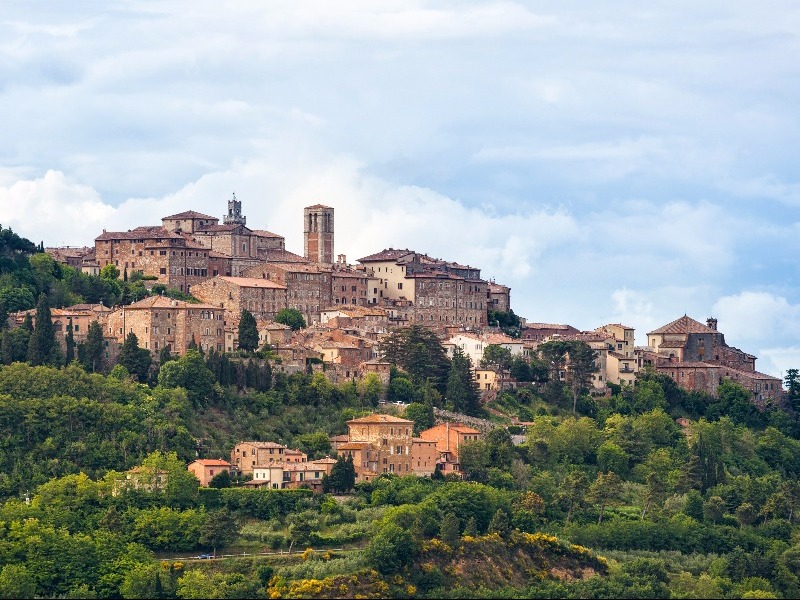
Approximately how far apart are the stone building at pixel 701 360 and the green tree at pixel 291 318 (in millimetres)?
19547

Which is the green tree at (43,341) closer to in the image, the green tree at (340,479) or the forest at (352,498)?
the forest at (352,498)

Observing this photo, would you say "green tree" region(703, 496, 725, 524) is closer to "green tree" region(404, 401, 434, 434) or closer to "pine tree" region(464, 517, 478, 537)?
"pine tree" region(464, 517, 478, 537)

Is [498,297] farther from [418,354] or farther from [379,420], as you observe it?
[379,420]

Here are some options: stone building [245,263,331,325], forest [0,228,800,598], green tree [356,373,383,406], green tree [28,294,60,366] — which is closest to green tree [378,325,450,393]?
forest [0,228,800,598]

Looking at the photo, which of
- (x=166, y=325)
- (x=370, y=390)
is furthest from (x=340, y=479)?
(x=166, y=325)

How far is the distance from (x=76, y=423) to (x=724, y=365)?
4452cm

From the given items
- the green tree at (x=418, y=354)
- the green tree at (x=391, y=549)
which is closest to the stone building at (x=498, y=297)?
the green tree at (x=418, y=354)

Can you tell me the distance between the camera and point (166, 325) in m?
101

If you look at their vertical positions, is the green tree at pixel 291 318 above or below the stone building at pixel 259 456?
above

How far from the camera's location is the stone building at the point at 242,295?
110 meters

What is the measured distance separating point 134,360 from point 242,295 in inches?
528

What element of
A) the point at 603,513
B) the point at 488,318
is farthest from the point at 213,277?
the point at 603,513

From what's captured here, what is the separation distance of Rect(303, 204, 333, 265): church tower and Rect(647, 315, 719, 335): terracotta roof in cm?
1946

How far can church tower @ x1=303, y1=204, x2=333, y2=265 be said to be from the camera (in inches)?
4843
